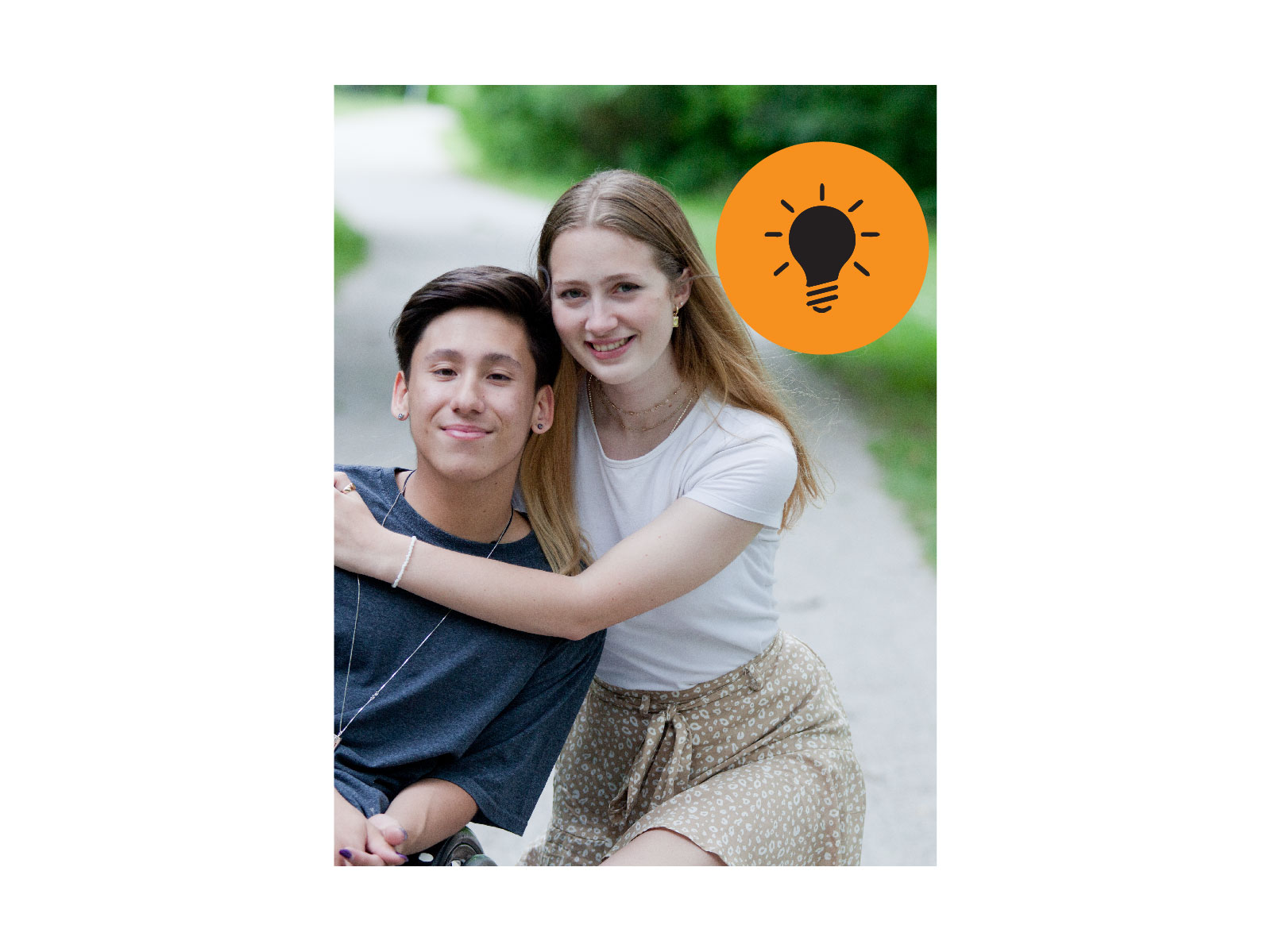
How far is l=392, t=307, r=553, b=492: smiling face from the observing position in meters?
1.92

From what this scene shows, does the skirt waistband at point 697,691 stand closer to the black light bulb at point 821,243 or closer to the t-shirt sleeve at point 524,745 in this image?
the t-shirt sleeve at point 524,745

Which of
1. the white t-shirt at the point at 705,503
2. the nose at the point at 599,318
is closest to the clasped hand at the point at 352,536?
the white t-shirt at the point at 705,503

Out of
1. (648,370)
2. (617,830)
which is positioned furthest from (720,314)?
(617,830)

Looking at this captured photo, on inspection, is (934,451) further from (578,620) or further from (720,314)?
(578,620)

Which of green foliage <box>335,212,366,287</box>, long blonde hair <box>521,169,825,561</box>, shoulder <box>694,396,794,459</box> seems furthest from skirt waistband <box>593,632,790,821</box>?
green foliage <box>335,212,366,287</box>

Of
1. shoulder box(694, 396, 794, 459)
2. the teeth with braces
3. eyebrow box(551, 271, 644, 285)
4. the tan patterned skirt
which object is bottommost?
the tan patterned skirt

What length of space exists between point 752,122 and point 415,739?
4.30 ft

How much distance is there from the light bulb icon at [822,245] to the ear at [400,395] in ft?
2.45

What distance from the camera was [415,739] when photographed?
1935mm

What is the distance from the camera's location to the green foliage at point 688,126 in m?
1.96

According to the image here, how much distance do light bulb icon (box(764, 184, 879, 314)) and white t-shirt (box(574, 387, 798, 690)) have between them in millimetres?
276

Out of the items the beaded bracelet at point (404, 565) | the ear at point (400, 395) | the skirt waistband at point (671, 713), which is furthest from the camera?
the skirt waistband at point (671, 713)

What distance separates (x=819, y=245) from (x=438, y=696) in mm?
1120

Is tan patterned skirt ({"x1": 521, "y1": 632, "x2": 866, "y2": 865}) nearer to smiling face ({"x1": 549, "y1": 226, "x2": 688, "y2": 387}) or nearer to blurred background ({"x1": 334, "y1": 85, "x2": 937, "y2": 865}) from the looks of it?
blurred background ({"x1": 334, "y1": 85, "x2": 937, "y2": 865})
